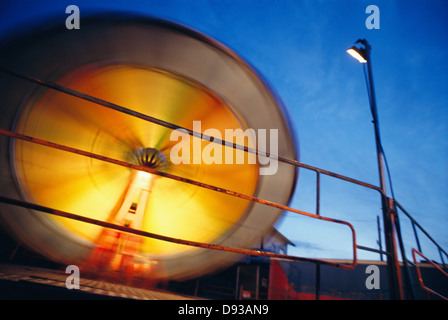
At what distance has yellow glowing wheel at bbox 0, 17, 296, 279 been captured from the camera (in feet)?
9.71

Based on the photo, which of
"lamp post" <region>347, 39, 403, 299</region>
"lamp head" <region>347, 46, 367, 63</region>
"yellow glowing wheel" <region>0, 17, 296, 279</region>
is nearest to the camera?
A: "lamp post" <region>347, 39, 403, 299</region>

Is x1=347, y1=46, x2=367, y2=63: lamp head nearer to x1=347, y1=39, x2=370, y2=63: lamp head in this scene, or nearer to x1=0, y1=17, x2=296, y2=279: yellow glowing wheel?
x1=347, y1=39, x2=370, y2=63: lamp head

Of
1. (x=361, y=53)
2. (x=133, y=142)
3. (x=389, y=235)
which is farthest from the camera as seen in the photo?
(x=361, y=53)

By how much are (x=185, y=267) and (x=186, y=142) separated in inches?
80.0

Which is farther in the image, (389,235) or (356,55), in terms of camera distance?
(356,55)

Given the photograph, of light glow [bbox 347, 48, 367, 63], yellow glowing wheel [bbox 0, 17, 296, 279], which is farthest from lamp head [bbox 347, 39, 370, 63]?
yellow glowing wheel [bbox 0, 17, 296, 279]

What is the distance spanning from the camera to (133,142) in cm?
348

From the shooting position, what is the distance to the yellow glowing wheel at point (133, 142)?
296 cm

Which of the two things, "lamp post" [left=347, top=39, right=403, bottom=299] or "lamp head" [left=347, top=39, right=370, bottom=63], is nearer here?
"lamp post" [left=347, top=39, right=403, bottom=299]

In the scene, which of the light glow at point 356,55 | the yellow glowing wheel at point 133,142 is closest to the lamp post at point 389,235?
the light glow at point 356,55

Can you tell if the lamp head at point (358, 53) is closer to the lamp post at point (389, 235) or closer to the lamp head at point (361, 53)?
the lamp head at point (361, 53)

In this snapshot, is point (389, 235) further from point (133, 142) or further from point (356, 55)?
point (133, 142)

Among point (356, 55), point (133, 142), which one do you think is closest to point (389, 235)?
point (356, 55)
